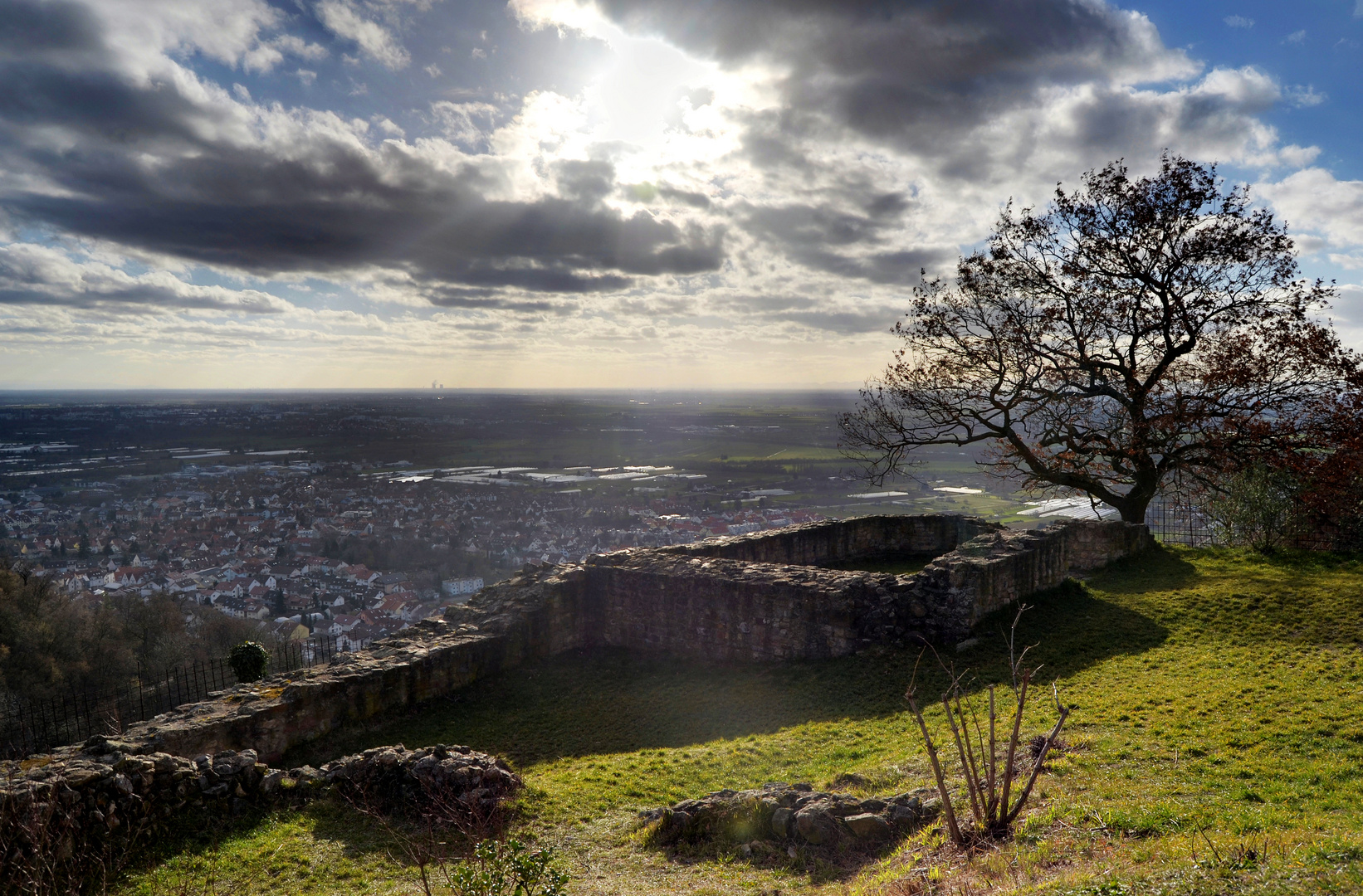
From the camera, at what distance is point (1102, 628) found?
40.9 ft

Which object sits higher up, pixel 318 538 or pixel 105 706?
pixel 105 706

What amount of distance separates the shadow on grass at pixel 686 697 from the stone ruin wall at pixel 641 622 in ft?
1.19

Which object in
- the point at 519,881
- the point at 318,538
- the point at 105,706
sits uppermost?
the point at 519,881

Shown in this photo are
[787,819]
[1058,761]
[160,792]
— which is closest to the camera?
[787,819]

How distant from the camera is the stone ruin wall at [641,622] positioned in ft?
34.6

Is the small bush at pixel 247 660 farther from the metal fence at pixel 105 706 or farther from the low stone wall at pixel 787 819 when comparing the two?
the low stone wall at pixel 787 819

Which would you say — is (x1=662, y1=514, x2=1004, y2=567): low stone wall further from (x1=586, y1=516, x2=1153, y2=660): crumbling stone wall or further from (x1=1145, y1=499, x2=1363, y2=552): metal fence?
(x1=1145, y1=499, x2=1363, y2=552): metal fence

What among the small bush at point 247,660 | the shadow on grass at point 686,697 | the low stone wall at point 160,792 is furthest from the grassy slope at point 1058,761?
the small bush at point 247,660

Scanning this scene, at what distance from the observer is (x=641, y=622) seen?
14.8 meters

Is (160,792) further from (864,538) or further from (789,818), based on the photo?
(864,538)

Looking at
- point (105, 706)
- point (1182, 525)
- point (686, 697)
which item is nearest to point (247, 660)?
point (686, 697)

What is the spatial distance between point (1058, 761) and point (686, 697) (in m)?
6.49

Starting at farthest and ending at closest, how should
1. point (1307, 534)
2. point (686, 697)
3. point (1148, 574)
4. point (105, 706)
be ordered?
point (105, 706) → point (1307, 534) → point (1148, 574) → point (686, 697)

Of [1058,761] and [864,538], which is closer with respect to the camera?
[1058,761]
